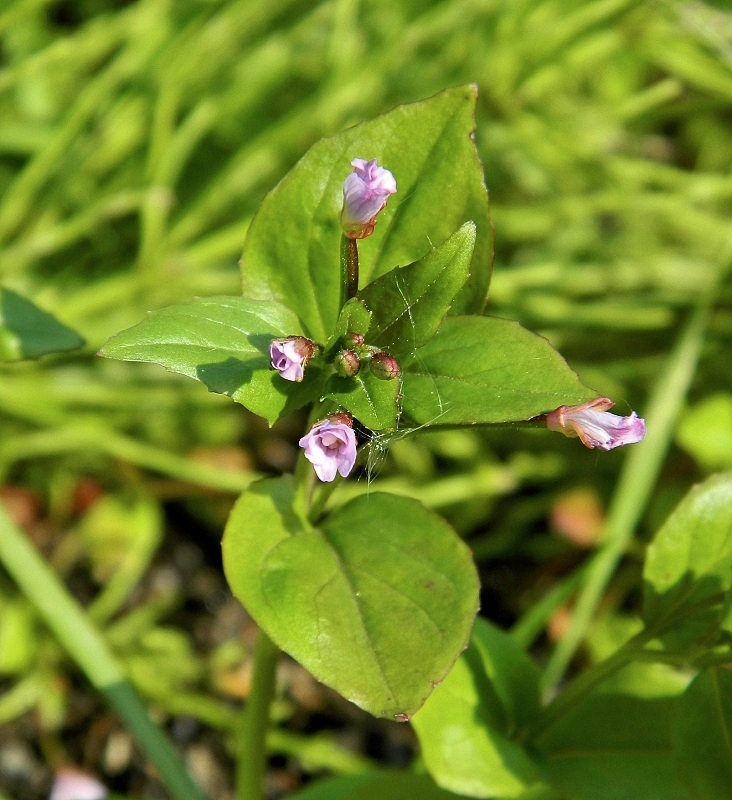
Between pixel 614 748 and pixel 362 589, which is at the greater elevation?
pixel 362 589

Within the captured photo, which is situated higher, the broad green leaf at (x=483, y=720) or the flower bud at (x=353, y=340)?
the flower bud at (x=353, y=340)

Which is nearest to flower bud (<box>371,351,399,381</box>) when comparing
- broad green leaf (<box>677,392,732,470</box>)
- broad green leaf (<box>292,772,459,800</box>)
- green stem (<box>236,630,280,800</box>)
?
green stem (<box>236,630,280,800</box>)

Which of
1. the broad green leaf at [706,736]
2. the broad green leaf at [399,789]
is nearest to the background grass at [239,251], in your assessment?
the broad green leaf at [399,789]

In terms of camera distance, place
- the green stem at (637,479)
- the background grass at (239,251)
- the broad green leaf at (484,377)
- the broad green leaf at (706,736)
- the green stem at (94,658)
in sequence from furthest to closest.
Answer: the background grass at (239,251), the green stem at (637,479), the green stem at (94,658), the broad green leaf at (706,736), the broad green leaf at (484,377)

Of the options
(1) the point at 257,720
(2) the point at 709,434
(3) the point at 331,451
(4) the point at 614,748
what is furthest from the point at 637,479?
(3) the point at 331,451

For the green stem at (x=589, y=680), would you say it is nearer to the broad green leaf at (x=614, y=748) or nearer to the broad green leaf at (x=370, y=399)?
the broad green leaf at (x=614, y=748)

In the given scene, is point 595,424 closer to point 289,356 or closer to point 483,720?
point 289,356
